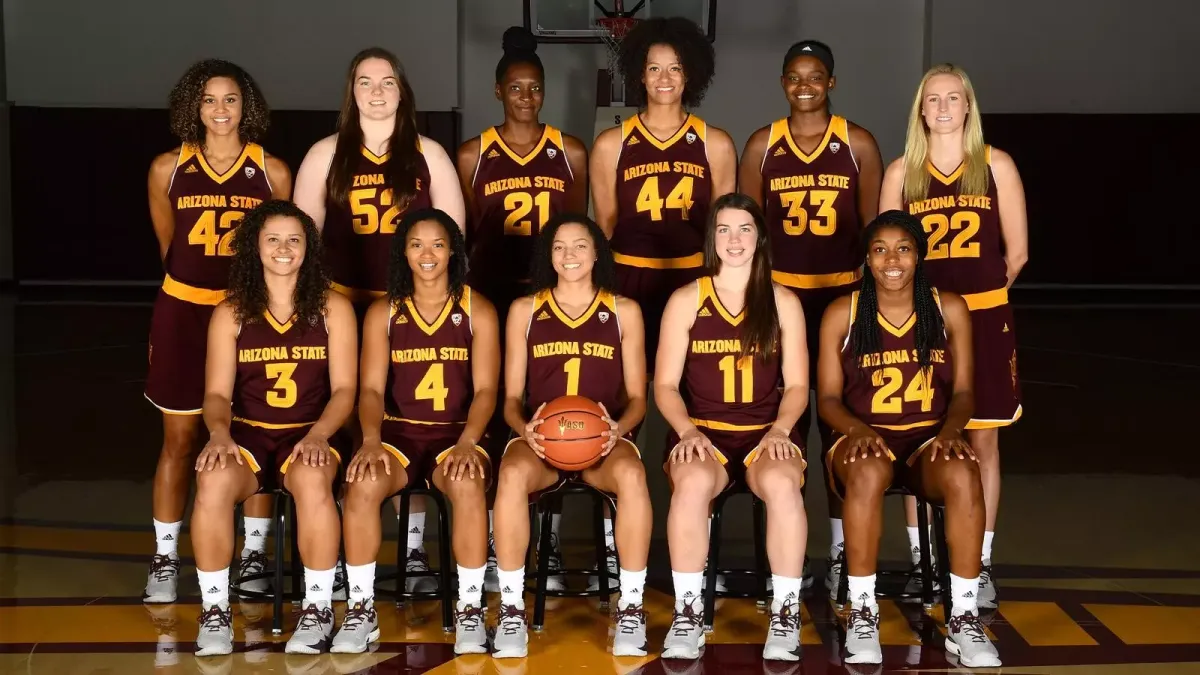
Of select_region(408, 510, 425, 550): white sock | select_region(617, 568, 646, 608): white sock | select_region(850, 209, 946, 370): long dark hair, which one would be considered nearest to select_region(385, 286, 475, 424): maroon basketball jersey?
select_region(408, 510, 425, 550): white sock

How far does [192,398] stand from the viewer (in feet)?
13.6

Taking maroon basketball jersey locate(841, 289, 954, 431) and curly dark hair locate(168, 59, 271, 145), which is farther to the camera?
curly dark hair locate(168, 59, 271, 145)

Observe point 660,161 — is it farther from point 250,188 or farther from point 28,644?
point 28,644

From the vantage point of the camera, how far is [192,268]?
13.5 feet

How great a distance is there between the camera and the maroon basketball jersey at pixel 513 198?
441 cm

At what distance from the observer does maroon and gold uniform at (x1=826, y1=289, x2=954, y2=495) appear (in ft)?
12.4

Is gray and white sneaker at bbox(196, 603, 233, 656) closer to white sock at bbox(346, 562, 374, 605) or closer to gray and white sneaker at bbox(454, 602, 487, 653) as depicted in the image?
white sock at bbox(346, 562, 374, 605)

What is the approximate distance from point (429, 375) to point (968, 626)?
169 cm

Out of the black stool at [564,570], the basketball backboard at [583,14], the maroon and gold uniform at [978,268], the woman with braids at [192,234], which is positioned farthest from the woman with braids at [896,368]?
the basketball backboard at [583,14]

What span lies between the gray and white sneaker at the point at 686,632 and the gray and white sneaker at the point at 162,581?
5.13 feet

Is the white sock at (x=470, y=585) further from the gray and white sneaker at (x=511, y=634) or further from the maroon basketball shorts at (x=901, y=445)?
the maroon basketball shorts at (x=901, y=445)

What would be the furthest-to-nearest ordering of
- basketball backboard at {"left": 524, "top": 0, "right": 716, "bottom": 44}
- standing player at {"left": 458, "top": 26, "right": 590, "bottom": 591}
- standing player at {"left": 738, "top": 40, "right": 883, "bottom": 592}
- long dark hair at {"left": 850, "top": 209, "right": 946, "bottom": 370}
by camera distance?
1. basketball backboard at {"left": 524, "top": 0, "right": 716, "bottom": 44}
2. standing player at {"left": 458, "top": 26, "right": 590, "bottom": 591}
3. standing player at {"left": 738, "top": 40, "right": 883, "bottom": 592}
4. long dark hair at {"left": 850, "top": 209, "right": 946, "bottom": 370}

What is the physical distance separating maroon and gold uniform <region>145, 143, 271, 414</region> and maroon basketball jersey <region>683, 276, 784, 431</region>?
1446 mm

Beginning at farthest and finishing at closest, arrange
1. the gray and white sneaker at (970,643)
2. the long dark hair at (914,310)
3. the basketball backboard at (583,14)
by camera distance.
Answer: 1. the basketball backboard at (583,14)
2. the long dark hair at (914,310)
3. the gray and white sneaker at (970,643)
